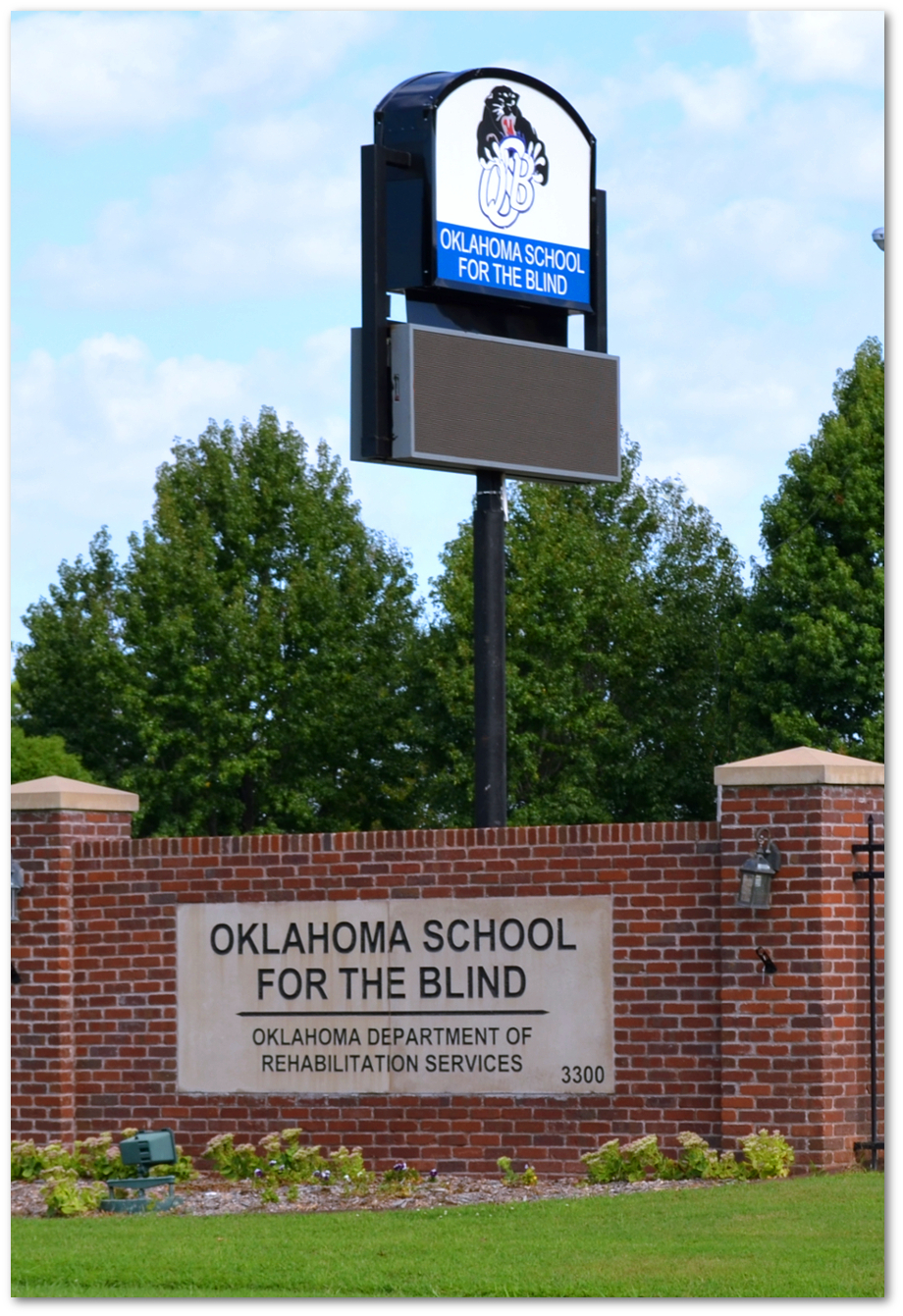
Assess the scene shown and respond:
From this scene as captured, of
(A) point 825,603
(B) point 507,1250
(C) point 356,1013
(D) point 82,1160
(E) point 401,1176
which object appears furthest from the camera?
(A) point 825,603

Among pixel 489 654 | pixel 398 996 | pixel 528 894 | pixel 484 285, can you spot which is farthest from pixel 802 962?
pixel 484 285

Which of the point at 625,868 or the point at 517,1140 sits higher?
the point at 625,868

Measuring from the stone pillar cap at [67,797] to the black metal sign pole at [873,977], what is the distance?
17.1ft

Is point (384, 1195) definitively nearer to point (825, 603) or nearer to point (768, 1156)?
point (768, 1156)

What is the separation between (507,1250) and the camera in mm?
9484

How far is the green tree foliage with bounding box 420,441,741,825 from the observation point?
128 feet

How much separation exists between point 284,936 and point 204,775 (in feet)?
92.5

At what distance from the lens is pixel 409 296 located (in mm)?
13859

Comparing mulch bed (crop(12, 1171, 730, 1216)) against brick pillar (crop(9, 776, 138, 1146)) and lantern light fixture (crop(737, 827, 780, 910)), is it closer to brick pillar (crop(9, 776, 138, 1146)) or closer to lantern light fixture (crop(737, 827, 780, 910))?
brick pillar (crop(9, 776, 138, 1146))

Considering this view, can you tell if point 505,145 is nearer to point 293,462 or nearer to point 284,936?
point 284,936

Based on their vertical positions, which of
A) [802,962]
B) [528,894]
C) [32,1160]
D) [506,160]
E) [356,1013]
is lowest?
[32,1160]

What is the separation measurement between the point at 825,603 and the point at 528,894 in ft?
70.9

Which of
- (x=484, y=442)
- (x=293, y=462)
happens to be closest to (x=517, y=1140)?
(x=484, y=442)

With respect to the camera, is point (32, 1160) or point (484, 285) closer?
point (32, 1160)
